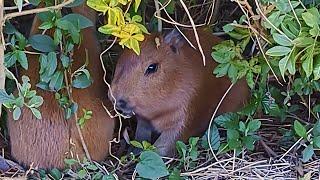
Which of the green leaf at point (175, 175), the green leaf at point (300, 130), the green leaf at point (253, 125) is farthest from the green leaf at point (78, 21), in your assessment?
the green leaf at point (300, 130)

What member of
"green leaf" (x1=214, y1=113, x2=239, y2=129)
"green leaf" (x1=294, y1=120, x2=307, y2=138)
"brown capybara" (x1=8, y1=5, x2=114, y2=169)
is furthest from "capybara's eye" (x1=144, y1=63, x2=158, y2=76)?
"green leaf" (x1=294, y1=120, x2=307, y2=138)

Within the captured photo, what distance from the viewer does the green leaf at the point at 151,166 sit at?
10.6ft

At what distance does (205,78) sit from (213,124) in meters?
0.26

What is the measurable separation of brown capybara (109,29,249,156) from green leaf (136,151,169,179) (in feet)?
0.92

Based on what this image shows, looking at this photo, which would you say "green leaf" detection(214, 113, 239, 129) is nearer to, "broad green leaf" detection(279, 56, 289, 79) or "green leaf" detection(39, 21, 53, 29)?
"broad green leaf" detection(279, 56, 289, 79)

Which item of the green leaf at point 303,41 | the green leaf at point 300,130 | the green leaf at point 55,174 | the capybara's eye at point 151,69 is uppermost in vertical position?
the green leaf at point 303,41

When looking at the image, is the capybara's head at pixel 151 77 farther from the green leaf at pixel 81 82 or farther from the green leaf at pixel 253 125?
the green leaf at pixel 253 125

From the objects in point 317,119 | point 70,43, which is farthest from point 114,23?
point 317,119

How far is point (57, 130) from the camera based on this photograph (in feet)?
11.1

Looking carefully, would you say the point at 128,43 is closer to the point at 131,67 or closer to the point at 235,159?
the point at 131,67

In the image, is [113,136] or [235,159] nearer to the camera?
[235,159]

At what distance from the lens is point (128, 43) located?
2979mm

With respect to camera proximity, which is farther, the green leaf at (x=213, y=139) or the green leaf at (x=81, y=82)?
the green leaf at (x=213, y=139)

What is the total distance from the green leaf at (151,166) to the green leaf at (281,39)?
0.75 m
